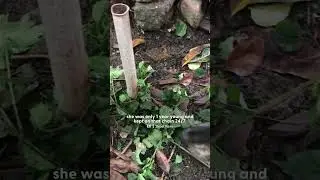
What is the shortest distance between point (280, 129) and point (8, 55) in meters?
0.37

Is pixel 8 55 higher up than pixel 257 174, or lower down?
higher up

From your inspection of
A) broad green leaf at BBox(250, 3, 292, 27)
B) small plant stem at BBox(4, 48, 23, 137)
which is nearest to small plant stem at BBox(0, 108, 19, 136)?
small plant stem at BBox(4, 48, 23, 137)

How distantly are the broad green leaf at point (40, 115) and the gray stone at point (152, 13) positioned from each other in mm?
165

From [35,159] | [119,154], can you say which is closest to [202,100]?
[119,154]

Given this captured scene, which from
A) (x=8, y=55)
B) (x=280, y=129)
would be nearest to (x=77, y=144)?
(x=8, y=55)

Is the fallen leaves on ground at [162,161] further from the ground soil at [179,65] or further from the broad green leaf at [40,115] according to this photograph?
the broad green leaf at [40,115]

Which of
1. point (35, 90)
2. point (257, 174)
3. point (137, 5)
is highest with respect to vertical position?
point (137, 5)

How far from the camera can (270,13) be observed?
2.78 ft

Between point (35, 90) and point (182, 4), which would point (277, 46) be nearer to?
point (182, 4)

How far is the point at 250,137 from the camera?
851 millimetres

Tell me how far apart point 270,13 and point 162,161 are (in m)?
0.23

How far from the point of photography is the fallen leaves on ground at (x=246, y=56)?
2.79 ft

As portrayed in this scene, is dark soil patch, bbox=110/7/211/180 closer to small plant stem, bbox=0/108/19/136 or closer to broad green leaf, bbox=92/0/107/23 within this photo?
broad green leaf, bbox=92/0/107/23

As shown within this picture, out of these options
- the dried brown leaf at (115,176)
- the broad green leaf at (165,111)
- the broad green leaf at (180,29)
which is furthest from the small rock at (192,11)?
the dried brown leaf at (115,176)
